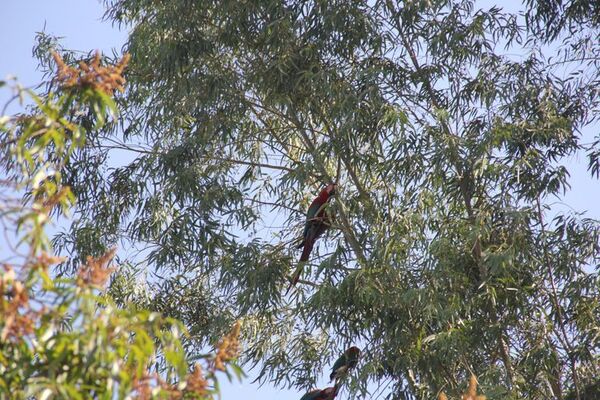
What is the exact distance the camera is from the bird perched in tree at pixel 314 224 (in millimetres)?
6621

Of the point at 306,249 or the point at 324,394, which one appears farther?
the point at 306,249

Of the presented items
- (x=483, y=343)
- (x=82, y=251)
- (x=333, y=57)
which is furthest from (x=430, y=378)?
(x=82, y=251)

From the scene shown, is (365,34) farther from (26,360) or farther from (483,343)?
(26,360)

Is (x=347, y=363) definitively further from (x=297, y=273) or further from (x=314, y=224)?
(x=314, y=224)

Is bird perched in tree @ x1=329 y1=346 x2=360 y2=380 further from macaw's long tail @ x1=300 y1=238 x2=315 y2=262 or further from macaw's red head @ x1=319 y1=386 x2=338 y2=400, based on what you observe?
macaw's long tail @ x1=300 y1=238 x2=315 y2=262

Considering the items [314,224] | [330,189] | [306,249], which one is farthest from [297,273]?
[330,189]

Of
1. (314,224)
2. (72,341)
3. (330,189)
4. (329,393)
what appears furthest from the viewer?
(314,224)

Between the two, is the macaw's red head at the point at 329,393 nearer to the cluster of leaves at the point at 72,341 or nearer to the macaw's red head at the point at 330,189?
the macaw's red head at the point at 330,189

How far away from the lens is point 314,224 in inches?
265

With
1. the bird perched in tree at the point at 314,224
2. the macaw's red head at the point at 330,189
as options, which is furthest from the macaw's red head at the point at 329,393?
the macaw's red head at the point at 330,189

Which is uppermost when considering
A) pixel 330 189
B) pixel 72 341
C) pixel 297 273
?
pixel 330 189

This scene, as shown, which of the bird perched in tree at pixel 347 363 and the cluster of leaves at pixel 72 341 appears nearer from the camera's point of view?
the cluster of leaves at pixel 72 341

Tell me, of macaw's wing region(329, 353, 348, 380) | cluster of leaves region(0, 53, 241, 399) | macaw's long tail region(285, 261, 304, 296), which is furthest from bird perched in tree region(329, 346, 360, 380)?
cluster of leaves region(0, 53, 241, 399)

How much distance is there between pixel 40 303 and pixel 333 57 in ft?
14.9
